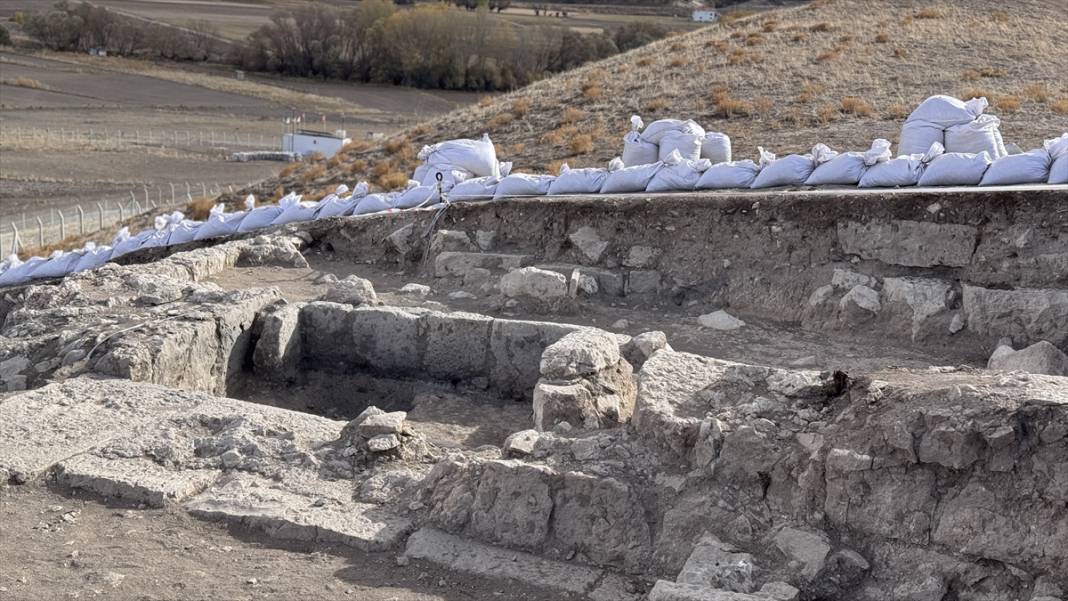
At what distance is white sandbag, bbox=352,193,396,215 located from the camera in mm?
11602

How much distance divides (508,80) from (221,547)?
5403cm

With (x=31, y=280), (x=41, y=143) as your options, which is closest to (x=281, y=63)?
(x=41, y=143)

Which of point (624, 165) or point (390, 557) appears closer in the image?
point (390, 557)

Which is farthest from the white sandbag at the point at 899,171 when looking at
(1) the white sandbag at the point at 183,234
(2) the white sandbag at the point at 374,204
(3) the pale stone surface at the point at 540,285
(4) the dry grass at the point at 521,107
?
(4) the dry grass at the point at 521,107

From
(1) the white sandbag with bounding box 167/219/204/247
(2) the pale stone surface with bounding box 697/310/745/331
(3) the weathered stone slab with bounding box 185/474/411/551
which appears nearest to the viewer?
(3) the weathered stone slab with bounding box 185/474/411/551

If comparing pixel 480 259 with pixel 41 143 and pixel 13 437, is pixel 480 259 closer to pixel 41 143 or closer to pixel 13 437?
pixel 13 437

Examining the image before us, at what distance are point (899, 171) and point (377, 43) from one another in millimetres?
54247

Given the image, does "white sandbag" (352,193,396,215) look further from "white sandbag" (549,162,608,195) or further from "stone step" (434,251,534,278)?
"white sandbag" (549,162,608,195)

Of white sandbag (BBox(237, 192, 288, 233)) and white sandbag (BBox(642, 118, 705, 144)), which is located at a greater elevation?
white sandbag (BBox(642, 118, 705, 144))

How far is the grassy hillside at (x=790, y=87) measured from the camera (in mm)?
15852

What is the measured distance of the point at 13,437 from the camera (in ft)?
21.0

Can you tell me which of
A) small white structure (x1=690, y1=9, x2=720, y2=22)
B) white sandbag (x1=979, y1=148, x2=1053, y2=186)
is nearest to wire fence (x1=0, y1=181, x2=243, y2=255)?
white sandbag (x1=979, y1=148, x2=1053, y2=186)

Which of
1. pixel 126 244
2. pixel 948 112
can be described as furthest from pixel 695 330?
pixel 126 244

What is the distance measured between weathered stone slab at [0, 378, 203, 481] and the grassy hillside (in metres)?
9.22
